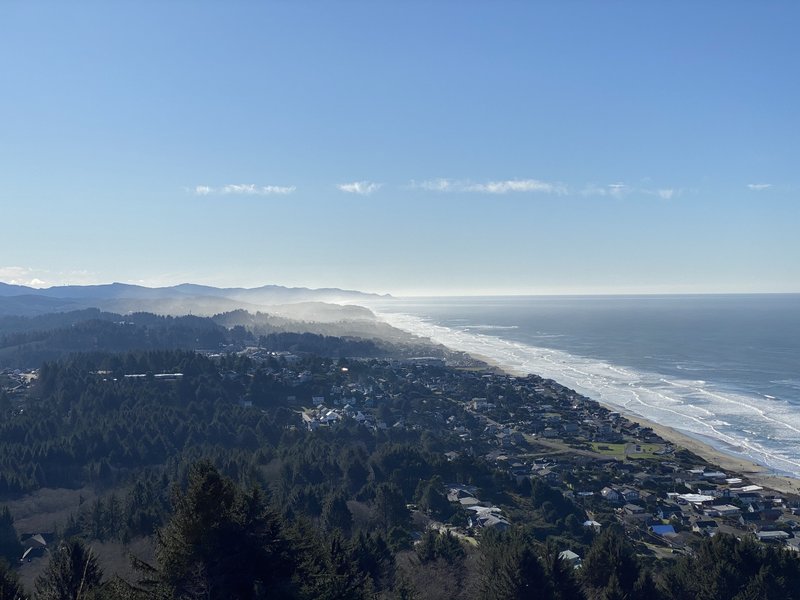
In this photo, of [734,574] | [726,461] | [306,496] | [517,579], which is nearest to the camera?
[517,579]

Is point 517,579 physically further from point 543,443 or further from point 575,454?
point 543,443

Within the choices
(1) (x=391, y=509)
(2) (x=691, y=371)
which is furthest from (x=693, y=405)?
(1) (x=391, y=509)

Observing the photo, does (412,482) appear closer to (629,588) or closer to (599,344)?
(629,588)

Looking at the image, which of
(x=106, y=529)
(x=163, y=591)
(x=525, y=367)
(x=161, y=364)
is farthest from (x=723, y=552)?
(x=525, y=367)

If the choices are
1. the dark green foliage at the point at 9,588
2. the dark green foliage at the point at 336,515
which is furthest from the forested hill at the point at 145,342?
the dark green foliage at the point at 9,588

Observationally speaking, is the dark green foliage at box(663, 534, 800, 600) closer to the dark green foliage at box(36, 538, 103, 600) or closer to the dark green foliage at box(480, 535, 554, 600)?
the dark green foliage at box(480, 535, 554, 600)

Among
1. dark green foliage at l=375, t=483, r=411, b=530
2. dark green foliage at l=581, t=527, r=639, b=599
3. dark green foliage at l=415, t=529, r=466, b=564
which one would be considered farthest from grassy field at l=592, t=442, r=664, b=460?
dark green foliage at l=581, t=527, r=639, b=599
